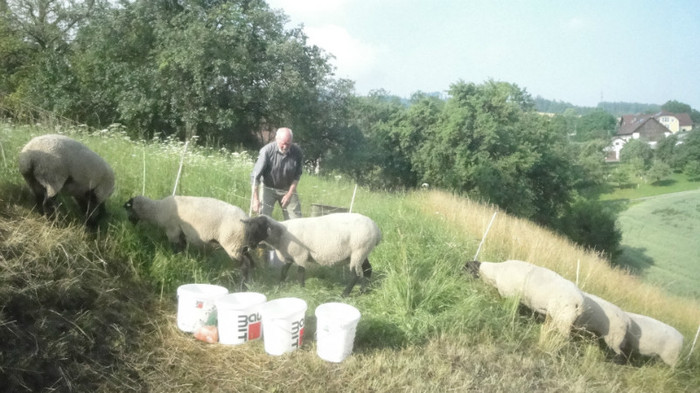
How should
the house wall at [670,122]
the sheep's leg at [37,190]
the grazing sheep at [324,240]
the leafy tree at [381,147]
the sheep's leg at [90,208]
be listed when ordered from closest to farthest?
1. the sheep's leg at [37,190]
2. the sheep's leg at [90,208]
3. the grazing sheep at [324,240]
4. the house wall at [670,122]
5. the leafy tree at [381,147]

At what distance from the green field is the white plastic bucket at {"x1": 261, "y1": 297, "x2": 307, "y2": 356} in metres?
10.8

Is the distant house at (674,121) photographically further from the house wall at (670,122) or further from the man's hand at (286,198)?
the man's hand at (286,198)

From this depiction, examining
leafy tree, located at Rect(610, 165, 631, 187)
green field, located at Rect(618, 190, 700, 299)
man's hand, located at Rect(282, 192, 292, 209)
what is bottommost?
green field, located at Rect(618, 190, 700, 299)

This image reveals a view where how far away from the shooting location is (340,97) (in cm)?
2697

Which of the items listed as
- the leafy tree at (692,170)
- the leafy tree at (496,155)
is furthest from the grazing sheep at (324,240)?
the leafy tree at (496,155)

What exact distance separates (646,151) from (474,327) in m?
18.9

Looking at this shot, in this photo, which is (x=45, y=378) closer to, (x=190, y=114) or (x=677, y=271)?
(x=677, y=271)

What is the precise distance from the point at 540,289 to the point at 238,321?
414cm

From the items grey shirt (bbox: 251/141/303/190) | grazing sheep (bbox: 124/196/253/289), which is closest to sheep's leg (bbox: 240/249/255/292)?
grazing sheep (bbox: 124/196/253/289)

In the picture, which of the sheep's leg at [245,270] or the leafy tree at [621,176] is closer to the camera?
the sheep's leg at [245,270]

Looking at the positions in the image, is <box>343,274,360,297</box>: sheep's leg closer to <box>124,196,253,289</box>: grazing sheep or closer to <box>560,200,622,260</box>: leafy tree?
<box>124,196,253,289</box>: grazing sheep

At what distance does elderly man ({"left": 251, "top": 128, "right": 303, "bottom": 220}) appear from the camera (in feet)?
22.3

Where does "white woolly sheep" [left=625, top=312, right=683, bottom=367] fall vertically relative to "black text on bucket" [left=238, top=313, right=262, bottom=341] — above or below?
below

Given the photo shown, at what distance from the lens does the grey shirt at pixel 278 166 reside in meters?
6.86
